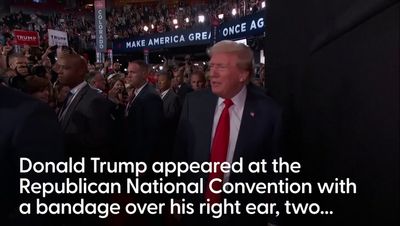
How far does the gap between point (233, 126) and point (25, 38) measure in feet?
20.9

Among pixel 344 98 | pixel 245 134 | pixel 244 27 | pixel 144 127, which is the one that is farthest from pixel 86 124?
pixel 244 27

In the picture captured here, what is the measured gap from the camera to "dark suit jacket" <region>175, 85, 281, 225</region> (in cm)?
253

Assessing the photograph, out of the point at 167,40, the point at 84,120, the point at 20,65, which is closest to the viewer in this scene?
the point at 84,120

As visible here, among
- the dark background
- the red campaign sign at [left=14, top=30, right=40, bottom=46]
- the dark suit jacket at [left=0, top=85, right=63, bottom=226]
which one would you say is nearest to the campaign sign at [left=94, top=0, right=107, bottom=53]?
the red campaign sign at [left=14, top=30, right=40, bottom=46]

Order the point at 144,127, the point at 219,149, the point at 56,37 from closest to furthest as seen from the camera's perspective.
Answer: the point at 219,149
the point at 144,127
the point at 56,37

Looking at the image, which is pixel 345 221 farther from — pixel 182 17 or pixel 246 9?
pixel 182 17

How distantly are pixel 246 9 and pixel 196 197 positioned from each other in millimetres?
12829

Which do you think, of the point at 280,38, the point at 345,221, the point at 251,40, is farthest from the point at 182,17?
the point at 345,221

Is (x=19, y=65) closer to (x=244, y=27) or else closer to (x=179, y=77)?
(x=179, y=77)

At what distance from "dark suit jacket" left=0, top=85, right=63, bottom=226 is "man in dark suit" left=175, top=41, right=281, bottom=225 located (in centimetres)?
101

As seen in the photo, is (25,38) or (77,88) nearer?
(77,88)

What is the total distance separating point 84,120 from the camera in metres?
3.44

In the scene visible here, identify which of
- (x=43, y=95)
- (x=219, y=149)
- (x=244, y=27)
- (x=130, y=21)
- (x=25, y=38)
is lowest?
(x=219, y=149)

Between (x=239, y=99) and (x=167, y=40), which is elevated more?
(x=167, y=40)
